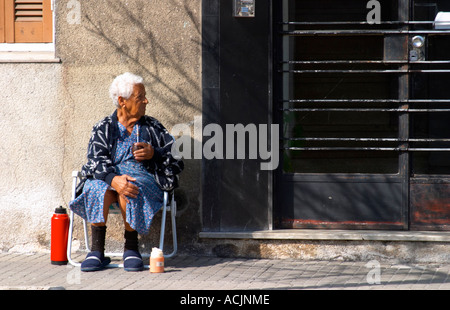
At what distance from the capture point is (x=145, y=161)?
23.7 feet

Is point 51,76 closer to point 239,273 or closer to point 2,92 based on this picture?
point 2,92

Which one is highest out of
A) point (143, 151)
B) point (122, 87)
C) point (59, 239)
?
point (122, 87)

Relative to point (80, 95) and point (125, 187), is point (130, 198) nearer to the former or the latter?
point (125, 187)

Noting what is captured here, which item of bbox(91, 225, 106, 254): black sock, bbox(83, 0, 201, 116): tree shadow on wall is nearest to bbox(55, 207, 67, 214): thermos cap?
bbox(91, 225, 106, 254): black sock

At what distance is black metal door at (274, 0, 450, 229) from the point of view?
7637 millimetres

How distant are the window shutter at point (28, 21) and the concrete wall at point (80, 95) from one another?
32 cm

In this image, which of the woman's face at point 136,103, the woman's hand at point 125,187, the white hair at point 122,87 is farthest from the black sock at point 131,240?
the white hair at point 122,87

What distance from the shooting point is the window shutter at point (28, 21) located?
809 centimetres

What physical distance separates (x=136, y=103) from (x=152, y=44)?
0.76 meters

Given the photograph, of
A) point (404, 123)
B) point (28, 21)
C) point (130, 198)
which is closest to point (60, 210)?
point (130, 198)

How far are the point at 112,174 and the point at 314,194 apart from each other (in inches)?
73.8

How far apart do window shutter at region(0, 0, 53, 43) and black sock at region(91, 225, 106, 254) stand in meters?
1.99

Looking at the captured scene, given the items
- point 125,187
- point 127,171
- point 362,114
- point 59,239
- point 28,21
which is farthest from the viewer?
point 28,21

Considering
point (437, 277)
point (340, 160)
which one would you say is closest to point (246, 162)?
point (340, 160)
